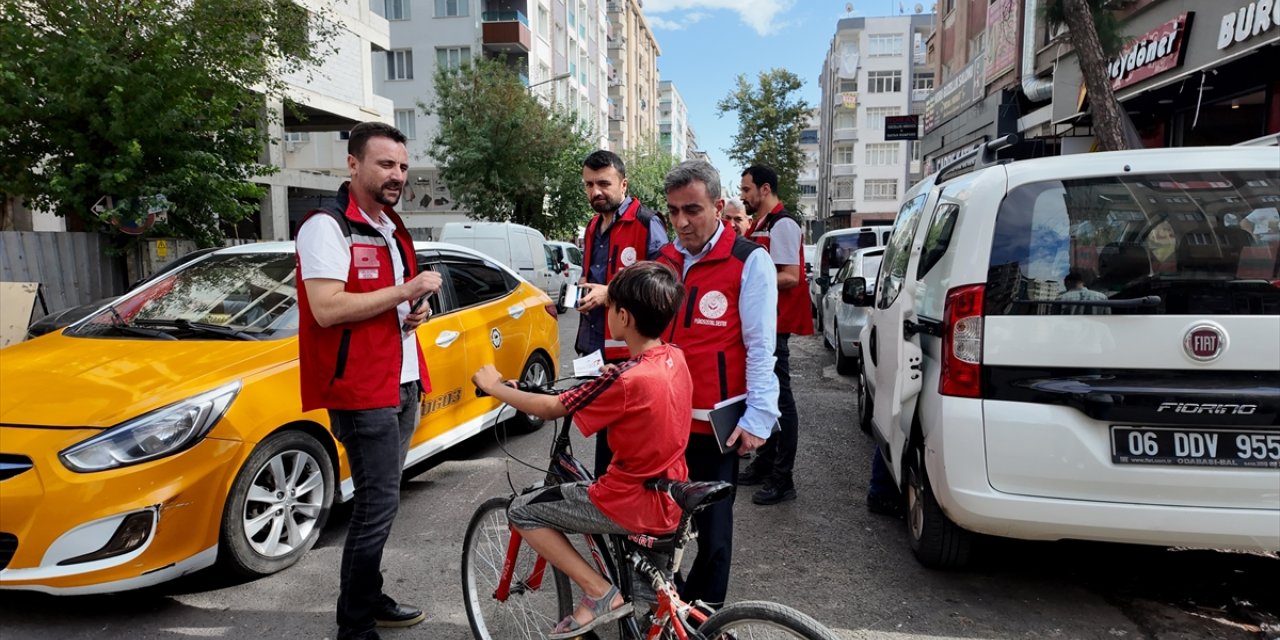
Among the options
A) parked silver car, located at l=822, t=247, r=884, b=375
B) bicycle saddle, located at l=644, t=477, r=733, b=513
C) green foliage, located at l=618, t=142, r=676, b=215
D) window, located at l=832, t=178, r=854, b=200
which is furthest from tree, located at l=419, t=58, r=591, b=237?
window, located at l=832, t=178, r=854, b=200

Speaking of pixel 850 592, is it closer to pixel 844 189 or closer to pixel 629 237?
pixel 629 237

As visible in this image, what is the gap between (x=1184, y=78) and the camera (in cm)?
1008

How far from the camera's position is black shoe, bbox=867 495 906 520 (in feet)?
14.3

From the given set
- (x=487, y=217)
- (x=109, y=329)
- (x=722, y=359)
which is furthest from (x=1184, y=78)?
(x=487, y=217)

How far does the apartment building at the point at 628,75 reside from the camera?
64.0m

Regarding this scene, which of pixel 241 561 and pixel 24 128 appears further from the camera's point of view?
pixel 24 128

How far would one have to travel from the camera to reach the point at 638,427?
85.0 inches

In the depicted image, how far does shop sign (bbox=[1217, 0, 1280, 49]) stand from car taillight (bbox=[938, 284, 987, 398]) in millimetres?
7929

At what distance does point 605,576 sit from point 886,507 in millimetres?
2559

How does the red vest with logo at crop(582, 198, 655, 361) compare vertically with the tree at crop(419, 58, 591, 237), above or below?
below

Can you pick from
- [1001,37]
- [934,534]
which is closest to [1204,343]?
[934,534]

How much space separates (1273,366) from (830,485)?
8.70 ft

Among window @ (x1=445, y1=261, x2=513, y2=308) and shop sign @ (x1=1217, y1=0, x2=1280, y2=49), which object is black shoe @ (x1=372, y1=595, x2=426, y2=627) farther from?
shop sign @ (x1=1217, y1=0, x2=1280, y2=49)

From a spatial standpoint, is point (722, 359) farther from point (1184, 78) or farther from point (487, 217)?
point (487, 217)
